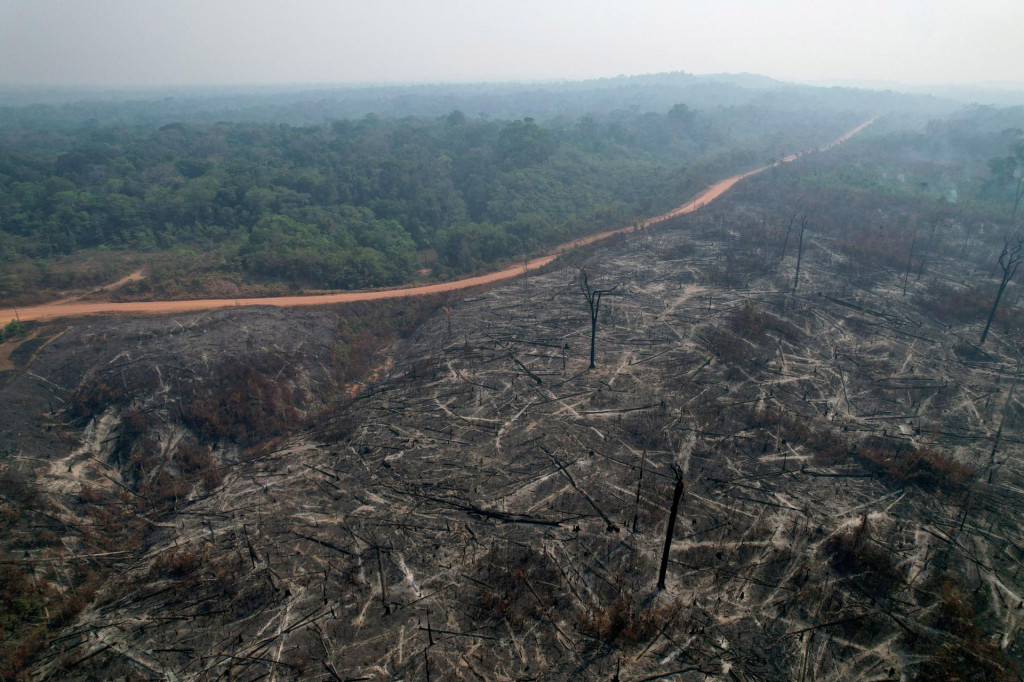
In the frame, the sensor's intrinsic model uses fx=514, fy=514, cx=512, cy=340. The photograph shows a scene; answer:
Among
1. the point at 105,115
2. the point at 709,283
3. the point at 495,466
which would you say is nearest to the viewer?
the point at 495,466

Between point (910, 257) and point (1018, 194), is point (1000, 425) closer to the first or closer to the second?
point (910, 257)

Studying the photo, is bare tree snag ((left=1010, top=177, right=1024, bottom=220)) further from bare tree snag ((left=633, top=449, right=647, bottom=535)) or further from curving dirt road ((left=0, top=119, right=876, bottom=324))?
bare tree snag ((left=633, top=449, right=647, bottom=535))

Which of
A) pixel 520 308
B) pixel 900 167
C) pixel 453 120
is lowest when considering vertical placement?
pixel 520 308

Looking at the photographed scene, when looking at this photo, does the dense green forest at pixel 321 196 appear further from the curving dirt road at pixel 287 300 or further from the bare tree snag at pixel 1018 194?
the bare tree snag at pixel 1018 194

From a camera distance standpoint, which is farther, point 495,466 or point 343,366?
point 343,366

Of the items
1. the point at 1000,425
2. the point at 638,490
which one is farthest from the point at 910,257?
the point at 638,490

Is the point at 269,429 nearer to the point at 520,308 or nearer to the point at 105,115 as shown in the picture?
the point at 520,308

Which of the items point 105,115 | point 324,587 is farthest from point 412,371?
point 105,115

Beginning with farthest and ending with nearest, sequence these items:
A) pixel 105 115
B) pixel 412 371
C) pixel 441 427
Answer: pixel 105 115
pixel 412 371
pixel 441 427
